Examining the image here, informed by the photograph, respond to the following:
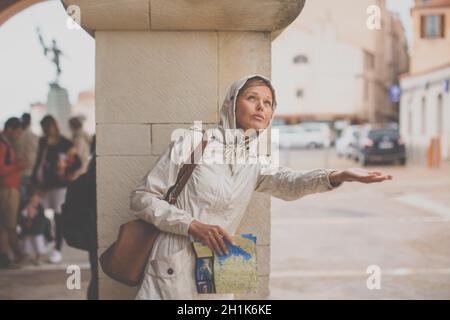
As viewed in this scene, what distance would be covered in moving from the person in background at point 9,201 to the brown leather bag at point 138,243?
5000 millimetres

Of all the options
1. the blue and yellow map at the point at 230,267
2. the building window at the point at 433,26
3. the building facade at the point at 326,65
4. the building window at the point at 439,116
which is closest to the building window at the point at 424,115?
the building window at the point at 439,116

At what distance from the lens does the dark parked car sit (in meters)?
22.0

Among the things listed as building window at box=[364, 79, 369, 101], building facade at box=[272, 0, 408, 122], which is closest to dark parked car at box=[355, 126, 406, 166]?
building facade at box=[272, 0, 408, 122]

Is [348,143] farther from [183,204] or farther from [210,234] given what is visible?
[210,234]

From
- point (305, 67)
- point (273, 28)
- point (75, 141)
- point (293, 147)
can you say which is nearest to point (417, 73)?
point (293, 147)

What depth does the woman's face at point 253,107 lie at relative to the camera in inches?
104

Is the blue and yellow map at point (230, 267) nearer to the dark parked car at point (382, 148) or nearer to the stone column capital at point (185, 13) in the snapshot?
the stone column capital at point (185, 13)

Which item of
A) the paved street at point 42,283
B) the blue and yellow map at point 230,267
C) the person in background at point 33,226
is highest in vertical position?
the blue and yellow map at point 230,267

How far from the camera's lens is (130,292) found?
3641 millimetres

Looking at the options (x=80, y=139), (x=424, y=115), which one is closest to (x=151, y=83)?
(x=80, y=139)

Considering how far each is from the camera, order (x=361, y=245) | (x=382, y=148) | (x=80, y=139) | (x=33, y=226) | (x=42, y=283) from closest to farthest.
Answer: (x=42, y=283) < (x=33, y=226) < (x=361, y=245) < (x=80, y=139) < (x=382, y=148)

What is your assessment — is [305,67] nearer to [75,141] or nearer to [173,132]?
[75,141]

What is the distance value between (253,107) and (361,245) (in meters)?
6.28

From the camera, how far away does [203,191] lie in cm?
260
